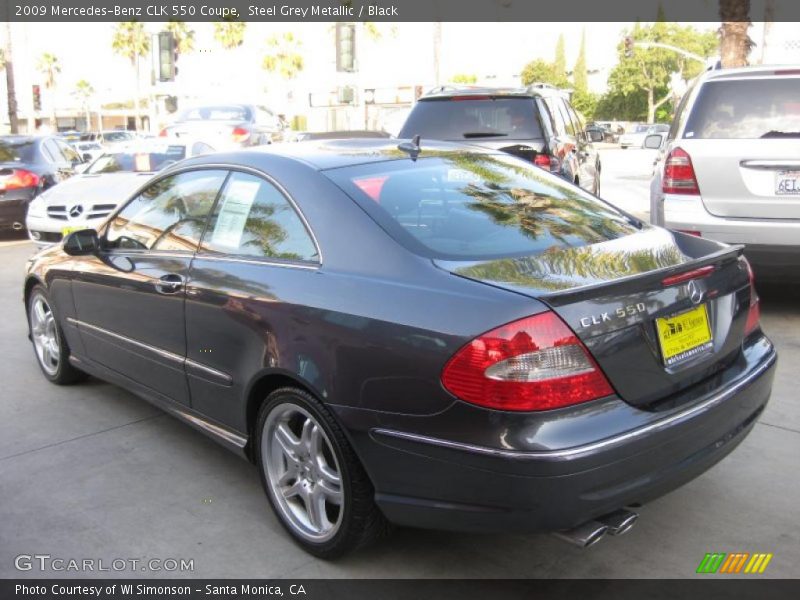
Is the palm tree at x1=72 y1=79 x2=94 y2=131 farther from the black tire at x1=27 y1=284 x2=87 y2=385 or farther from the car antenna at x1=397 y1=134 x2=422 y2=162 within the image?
the car antenna at x1=397 y1=134 x2=422 y2=162

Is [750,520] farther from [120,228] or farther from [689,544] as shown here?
[120,228]

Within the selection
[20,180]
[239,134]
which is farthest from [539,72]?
[20,180]

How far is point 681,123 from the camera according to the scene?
6375 mm

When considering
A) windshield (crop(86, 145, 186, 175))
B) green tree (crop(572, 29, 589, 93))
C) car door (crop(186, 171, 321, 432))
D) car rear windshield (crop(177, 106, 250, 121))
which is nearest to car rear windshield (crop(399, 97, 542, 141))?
windshield (crop(86, 145, 186, 175))

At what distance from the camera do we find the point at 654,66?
72.7 meters

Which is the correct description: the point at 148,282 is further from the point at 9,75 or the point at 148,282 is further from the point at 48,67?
the point at 48,67

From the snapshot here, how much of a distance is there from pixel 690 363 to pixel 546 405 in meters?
0.70

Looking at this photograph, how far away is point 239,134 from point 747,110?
990 cm

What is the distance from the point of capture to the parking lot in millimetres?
3107

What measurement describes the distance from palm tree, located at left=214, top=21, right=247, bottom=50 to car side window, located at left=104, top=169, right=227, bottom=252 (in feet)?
156

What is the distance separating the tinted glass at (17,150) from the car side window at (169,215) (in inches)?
358

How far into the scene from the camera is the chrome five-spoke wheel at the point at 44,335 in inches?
208

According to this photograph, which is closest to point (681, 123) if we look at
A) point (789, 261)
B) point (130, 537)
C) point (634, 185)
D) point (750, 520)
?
point (789, 261)

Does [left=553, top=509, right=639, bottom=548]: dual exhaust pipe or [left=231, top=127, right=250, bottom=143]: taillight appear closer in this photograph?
[left=553, top=509, right=639, bottom=548]: dual exhaust pipe
